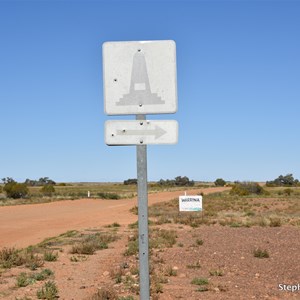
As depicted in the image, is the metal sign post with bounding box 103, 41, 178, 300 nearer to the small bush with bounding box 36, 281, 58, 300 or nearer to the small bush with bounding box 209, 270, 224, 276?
the small bush with bounding box 36, 281, 58, 300

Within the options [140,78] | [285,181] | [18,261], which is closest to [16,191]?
[18,261]

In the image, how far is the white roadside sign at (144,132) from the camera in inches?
157

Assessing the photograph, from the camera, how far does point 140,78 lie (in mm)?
4051

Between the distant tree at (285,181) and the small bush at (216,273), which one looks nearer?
the small bush at (216,273)

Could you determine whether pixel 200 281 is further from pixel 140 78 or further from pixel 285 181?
pixel 285 181

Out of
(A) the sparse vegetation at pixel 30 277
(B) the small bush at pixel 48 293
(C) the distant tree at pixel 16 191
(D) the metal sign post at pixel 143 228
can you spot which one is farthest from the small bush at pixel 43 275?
(C) the distant tree at pixel 16 191

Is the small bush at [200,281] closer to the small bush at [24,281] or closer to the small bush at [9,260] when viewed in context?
the small bush at [24,281]

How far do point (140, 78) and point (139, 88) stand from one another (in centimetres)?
8

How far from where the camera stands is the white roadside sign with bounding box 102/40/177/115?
13.1 ft

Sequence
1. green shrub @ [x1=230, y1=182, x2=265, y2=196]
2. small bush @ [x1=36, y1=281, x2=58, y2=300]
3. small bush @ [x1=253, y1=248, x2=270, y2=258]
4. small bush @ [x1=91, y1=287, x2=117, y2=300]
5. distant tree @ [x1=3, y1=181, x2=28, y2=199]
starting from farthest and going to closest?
green shrub @ [x1=230, y1=182, x2=265, y2=196], distant tree @ [x1=3, y1=181, x2=28, y2=199], small bush @ [x1=253, y1=248, x2=270, y2=258], small bush @ [x1=36, y1=281, x2=58, y2=300], small bush @ [x1=91, y1=287, x2=117, y2=300]

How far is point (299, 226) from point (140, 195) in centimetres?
2128

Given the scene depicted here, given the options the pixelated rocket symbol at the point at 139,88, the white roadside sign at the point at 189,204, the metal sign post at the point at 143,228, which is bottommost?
the white roadside sign at the point at 189,204

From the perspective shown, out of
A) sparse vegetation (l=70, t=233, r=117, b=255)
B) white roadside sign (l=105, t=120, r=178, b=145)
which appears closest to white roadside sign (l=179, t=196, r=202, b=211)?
sparse vegetation (l=70, t=233, r=117, b=255)

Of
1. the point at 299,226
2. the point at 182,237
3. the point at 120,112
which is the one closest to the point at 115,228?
the point at 182,237
